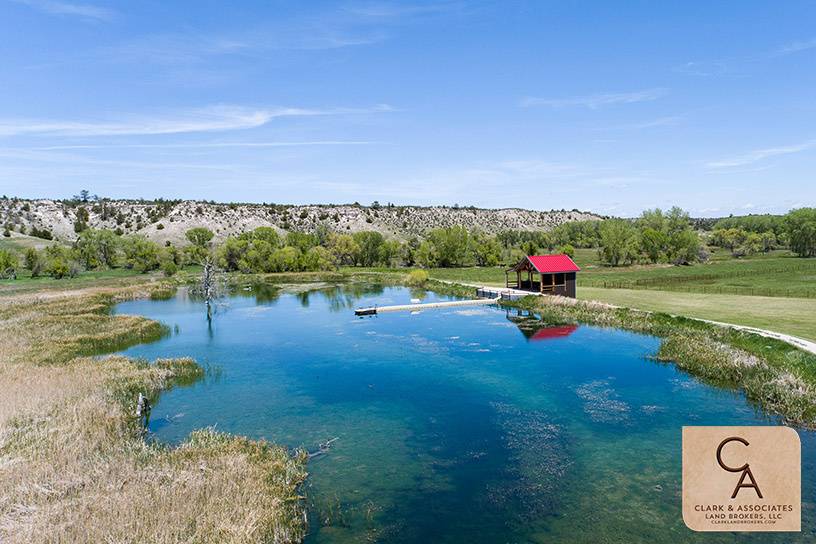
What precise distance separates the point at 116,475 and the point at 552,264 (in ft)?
161

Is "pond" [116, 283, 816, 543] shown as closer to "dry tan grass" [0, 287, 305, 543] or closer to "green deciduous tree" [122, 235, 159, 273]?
"dry tan grass" [0, 287, 305, 543]

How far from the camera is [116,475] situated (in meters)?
14.9

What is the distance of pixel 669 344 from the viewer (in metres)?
33.3

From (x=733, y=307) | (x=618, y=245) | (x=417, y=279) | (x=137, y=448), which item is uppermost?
(x=618, y=245)

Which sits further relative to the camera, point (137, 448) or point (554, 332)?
point (554, 332)

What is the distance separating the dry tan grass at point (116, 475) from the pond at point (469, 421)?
1481mm

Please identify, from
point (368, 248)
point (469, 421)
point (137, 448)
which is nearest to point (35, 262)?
point (368, 248)

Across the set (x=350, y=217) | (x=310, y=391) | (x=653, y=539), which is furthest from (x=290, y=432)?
(x=350, y=217)

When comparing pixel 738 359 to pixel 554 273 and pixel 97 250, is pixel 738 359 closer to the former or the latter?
pixel 554 273

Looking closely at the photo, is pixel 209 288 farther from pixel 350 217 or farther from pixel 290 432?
pixel 350 217

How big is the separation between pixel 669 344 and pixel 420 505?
81.4 feet

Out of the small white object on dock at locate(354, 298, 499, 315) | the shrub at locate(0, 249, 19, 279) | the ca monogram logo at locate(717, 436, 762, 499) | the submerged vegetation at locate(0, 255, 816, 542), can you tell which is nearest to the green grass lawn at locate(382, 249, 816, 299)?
the small white object on dock at locate(354, 298, 499, 315)

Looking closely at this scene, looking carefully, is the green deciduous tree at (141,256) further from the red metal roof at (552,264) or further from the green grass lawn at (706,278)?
the red metal roof at (552,264)

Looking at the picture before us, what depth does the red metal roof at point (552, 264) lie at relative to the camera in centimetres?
5578
